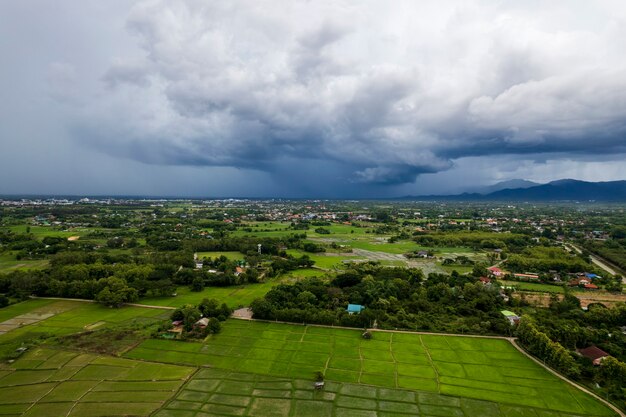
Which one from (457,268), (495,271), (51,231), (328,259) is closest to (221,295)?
(328,259)

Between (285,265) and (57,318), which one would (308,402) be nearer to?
(57,318)

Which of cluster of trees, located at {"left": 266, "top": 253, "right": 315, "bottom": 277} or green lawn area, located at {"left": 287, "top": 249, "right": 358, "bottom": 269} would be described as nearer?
cluster of trees, located at {"left": 266, "top": 253, "right": 315, "bottom": 277}

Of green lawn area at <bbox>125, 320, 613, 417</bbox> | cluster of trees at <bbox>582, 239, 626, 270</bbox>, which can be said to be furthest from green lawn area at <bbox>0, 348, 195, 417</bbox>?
cluster of trees at <bbox>582, 239, 626, 270</bbox>

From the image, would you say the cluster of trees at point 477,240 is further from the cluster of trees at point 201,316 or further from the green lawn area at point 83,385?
the green lawn area at point 83,385

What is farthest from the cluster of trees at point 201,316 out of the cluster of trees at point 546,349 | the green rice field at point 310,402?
the cluster of trees at point 546,349

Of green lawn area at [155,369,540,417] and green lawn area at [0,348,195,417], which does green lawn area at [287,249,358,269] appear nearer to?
green lawn area at [155,369,540,417]

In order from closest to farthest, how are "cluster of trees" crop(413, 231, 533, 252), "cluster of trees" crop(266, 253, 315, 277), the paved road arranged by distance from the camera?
"cluster of trees" crop(266, 253, 315, 277), the paved road, "cluster of trees" crop(413, 231, 533, 252)
